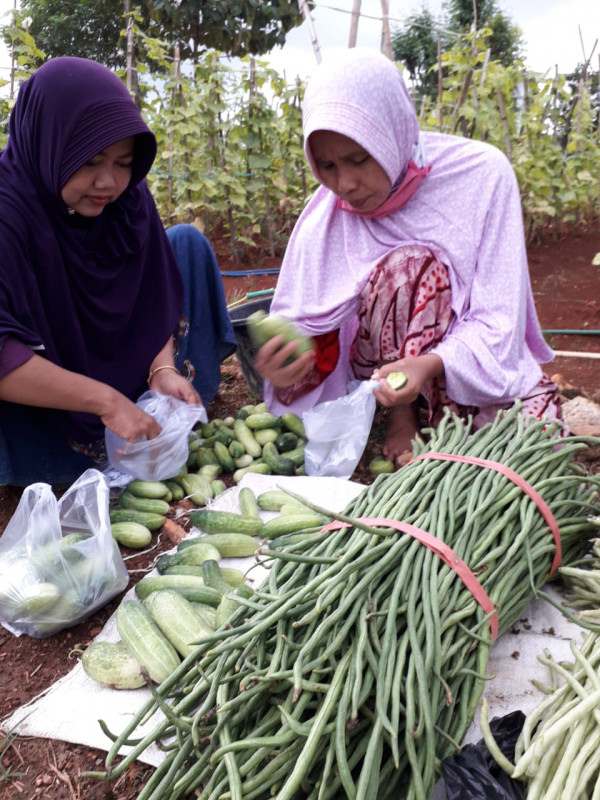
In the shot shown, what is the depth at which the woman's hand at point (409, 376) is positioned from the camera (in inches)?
→ 102

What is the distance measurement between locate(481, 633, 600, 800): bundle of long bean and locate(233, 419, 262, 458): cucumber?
6.21ft

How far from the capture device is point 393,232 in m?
3.01

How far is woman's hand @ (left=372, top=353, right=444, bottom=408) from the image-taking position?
2.60 metres

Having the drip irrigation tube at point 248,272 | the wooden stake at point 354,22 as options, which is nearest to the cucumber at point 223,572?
the wooden stake at point 354,22

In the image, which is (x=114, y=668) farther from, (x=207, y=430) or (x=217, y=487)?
(x=207, y=430)

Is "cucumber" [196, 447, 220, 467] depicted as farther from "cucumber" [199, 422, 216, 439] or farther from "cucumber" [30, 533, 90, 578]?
"cucumber" [30, 533, 90, 578]

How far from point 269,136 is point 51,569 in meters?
5.99

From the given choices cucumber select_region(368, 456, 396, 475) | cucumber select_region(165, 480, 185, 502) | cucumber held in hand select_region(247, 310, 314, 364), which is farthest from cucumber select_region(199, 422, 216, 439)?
cucumber select_region(368, 456, 396, 475)

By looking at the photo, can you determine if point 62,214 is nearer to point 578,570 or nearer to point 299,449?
point 299,449

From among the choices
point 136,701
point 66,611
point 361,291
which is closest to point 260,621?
point 136,701

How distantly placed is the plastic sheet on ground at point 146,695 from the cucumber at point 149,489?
2.44 feet

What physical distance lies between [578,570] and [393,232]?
172 centimetres

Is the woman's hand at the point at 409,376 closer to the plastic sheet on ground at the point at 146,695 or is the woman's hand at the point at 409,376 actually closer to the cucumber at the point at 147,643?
the plastic sheet on ground at the point at 146,695

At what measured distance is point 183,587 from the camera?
6.79ft
